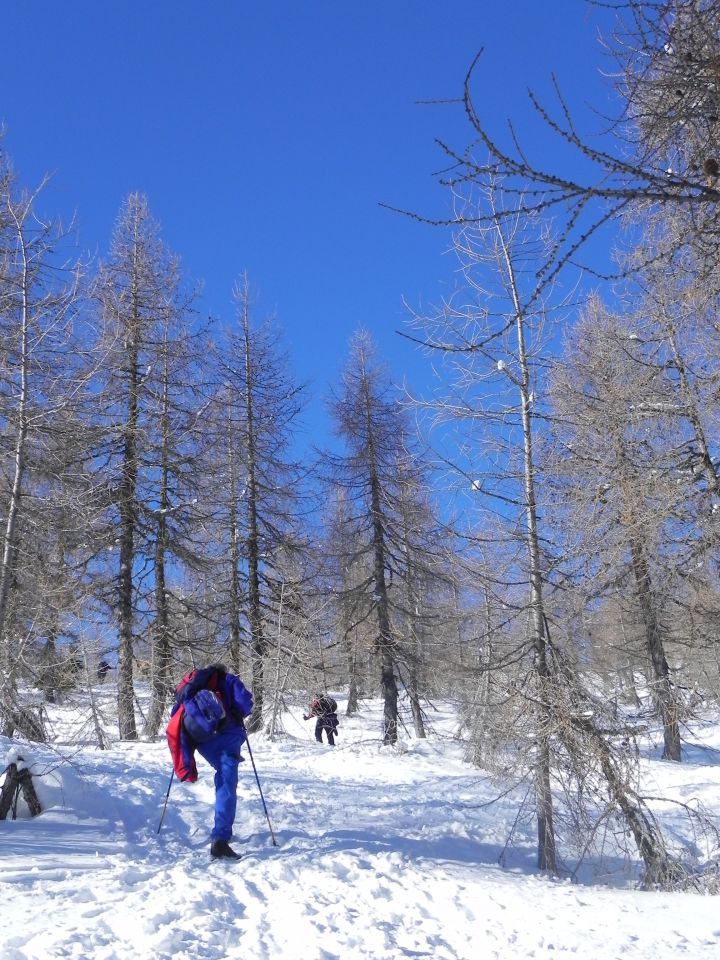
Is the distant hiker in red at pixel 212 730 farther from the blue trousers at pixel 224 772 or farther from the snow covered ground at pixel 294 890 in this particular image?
the snow covered ground at pixel 294 890

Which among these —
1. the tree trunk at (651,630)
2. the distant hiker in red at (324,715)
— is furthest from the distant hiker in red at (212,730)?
the distant hiker in red at (324,715)

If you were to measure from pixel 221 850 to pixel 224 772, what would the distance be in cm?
57

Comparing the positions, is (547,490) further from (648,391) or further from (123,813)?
(123,813)

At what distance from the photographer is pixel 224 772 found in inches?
234

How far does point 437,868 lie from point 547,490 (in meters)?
3.88

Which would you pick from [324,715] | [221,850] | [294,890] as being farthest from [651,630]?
[294,890]

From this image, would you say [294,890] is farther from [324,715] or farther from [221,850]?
[324,715]

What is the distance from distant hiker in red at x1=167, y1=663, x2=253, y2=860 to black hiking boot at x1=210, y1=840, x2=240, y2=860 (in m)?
0.06

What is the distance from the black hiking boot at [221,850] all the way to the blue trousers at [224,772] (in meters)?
0.04

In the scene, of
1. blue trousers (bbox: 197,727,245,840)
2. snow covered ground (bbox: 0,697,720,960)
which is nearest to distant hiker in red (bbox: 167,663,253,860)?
blue trousers (bbox: 197,727,245,840)

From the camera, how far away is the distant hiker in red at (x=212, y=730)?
5.88 metres

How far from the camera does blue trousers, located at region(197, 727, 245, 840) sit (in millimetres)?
5695

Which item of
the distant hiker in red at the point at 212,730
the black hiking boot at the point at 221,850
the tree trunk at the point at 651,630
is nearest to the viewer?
the black hiking boot at the point at 221,850

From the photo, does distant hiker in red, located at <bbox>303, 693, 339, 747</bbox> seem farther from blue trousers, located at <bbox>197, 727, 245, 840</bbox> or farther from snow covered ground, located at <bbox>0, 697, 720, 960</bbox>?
blue trousers, located at <bbox>197, 727, 245, 840</bbox>
